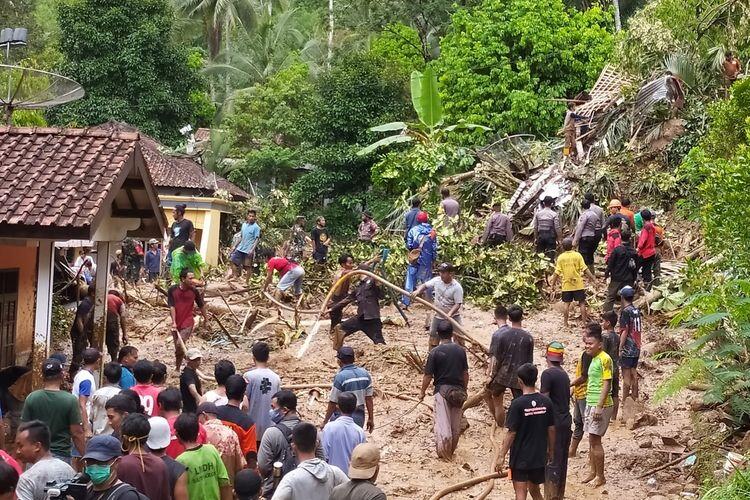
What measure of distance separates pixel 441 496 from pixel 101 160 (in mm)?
5359

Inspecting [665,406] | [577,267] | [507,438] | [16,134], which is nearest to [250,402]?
[507,438]

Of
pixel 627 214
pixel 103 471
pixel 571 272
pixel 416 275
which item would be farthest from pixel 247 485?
pixel 627 214

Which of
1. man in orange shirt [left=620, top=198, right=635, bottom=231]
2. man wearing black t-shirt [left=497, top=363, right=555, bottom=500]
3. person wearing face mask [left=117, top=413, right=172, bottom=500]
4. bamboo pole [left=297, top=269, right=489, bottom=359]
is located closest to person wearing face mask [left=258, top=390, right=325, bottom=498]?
person wearing face mask [left=117, top=413, right=172, bottom=500]

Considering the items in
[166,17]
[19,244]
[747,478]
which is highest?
[166,17]

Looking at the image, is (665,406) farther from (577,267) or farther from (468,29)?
(468,29)

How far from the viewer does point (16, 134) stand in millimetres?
11953

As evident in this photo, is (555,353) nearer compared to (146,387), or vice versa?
(146,387)

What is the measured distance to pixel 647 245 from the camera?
1766cm

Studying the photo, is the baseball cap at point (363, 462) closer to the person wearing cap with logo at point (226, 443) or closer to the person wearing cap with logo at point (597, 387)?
the person wearing cap with logo at point (226, 443)

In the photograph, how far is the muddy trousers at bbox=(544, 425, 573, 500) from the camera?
10133 millimetres

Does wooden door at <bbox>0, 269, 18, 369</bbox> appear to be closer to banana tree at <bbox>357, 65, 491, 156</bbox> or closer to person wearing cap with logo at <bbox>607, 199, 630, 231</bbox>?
person wearing cap with logo at <bbox>607, 199, 630, 231</bbox>

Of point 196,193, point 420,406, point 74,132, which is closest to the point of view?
point 74,132

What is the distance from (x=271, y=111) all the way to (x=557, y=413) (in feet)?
103

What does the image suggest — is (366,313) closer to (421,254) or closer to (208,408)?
(421,254)
